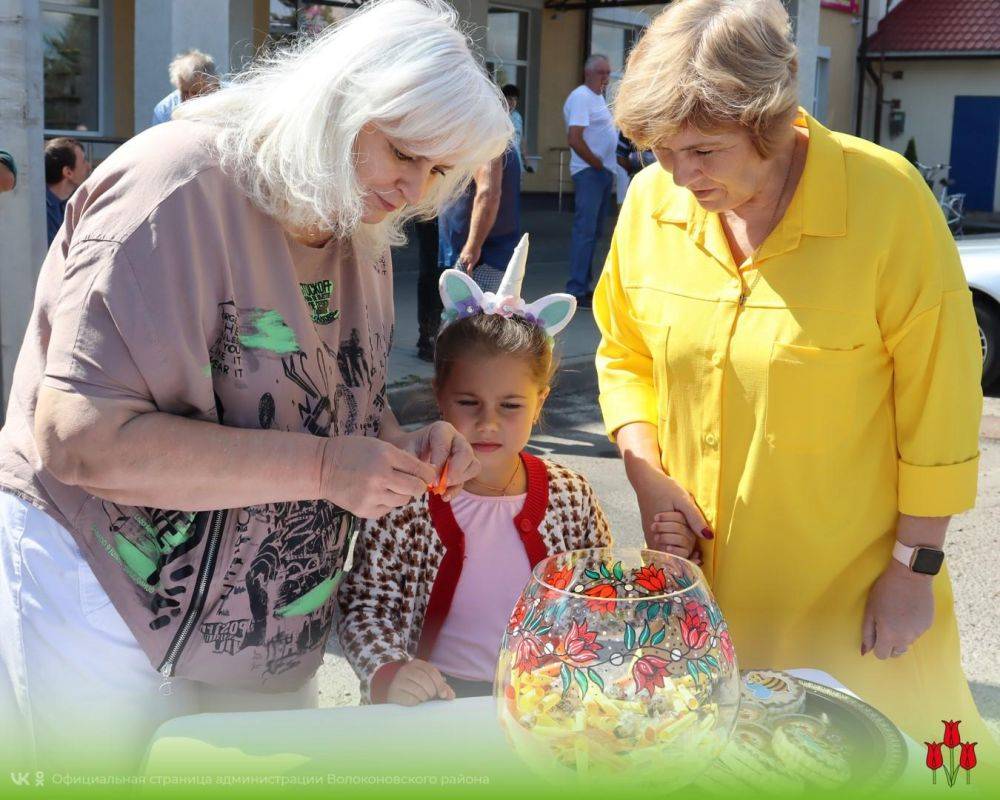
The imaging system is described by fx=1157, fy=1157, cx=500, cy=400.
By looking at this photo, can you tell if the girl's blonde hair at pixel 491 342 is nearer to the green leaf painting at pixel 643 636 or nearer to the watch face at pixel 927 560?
the watch face at pixel 927 560

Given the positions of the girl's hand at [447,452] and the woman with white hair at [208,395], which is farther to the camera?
the girl's hand at [447,452]

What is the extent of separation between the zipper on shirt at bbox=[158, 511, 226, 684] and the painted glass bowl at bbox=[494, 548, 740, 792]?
0.52 metres

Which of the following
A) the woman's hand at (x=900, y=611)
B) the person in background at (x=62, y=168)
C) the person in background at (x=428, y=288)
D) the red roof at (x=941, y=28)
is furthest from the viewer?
the red roof at (x=941, y=28)

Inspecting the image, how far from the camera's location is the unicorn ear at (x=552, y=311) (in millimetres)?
2363

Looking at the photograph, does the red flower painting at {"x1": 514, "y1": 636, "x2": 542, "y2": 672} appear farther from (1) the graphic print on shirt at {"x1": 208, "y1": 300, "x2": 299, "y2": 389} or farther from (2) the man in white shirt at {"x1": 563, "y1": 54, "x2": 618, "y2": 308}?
(2) the man in white shirt at {"x1": 563, "y1": 54, "x2": 618, "y2": 308}

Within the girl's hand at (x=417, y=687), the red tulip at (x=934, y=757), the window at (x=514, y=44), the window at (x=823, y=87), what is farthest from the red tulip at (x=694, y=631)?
the window at (x=823, y=87)

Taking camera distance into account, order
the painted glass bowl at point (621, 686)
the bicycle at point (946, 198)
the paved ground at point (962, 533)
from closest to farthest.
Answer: the painted glass bowl at point (621, 686) < the paved ground at point (962, 533) < the bicycle at point (946, 198)

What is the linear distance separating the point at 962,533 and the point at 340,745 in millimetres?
4211

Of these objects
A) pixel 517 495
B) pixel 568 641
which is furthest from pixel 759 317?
pixel 568 641

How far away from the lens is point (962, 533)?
504cm

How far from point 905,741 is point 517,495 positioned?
0.98m

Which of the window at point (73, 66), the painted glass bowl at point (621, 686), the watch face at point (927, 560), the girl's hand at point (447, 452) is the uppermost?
the window at point (73, 66)

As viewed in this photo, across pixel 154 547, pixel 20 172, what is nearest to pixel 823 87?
pixel 20 172

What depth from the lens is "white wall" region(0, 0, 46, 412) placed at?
4379 millimetres
